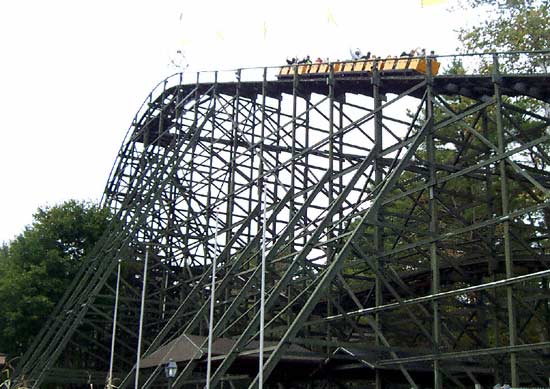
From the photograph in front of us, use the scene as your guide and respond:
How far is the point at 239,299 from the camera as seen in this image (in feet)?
76.8

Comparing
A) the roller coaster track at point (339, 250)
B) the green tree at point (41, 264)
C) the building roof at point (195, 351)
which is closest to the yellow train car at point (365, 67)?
the roller coaster track at point (339, 250)

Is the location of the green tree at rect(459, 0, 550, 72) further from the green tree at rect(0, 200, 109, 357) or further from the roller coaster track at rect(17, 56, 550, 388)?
the green tree at rect(0, 200, 109, 357)

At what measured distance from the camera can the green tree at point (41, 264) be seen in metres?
36.6

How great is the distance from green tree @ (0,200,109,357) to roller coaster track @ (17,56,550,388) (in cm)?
136

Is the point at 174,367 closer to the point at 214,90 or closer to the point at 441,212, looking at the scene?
the point at 441,212

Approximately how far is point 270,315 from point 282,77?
33.2 ft

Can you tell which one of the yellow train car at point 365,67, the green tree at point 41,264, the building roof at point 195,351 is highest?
the yellow train car at point 365,67

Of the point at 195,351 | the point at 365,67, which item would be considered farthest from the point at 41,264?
the point at 365,67

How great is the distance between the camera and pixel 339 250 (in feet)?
81.3

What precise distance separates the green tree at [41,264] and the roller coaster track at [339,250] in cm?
136

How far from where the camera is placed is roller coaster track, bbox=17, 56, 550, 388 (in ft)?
70.8

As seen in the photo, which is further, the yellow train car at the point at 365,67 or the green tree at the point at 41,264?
the green tree at the point at 41,264

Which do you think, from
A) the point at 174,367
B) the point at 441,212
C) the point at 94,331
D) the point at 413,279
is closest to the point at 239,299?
the point at 174,367

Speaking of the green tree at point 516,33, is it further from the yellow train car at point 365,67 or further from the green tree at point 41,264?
the green tree at point 41,264
